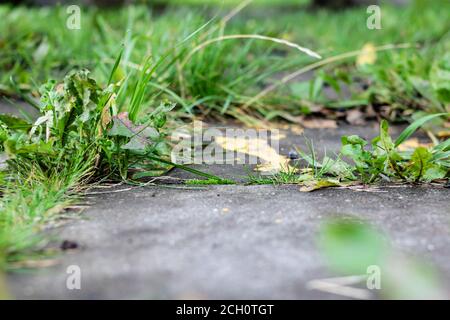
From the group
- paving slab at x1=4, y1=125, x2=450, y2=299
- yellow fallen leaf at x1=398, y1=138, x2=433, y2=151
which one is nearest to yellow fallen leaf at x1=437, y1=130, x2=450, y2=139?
yellow fallen leaf at x1=398, y1=138, x2=433, y2=151

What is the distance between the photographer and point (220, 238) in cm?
122

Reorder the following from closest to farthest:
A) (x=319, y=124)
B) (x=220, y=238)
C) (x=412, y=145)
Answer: (x=220, y=238), (x=412, y=145), (x=319, y=124)

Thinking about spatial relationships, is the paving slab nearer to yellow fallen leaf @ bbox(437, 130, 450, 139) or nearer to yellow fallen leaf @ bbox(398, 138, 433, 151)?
yellow fallen leaf @ bbox(398, 138, 433, 151)

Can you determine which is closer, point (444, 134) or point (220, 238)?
point (220, 238)

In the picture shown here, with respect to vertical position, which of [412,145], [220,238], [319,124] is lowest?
[220,238]

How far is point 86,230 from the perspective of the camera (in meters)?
1.26

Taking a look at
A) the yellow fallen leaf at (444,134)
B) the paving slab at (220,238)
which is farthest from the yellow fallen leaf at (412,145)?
the paving slab at (220,238)

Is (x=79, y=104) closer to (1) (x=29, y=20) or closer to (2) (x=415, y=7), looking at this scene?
(1) (x=29, y=20)

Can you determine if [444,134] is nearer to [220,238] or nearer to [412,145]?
[412,145]

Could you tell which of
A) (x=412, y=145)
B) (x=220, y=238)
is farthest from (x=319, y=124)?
(x=220, y=238)

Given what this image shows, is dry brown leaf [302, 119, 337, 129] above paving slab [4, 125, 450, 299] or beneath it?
above

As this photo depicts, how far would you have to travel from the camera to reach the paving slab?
3.36 ft

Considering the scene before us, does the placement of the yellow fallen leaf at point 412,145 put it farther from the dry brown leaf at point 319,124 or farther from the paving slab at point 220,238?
the paving slab at point 220,238
